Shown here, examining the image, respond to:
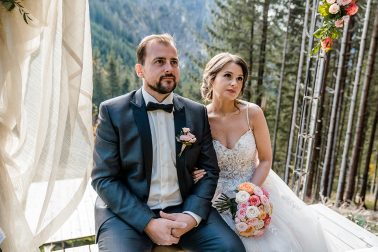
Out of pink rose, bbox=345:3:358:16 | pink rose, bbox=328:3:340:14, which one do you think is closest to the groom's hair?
pink rose, bbox=328:3:340:14

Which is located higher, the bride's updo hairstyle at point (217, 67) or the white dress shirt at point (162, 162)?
the bride's updo hairstyle at point (217, 67)

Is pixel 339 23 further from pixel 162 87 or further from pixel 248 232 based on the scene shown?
pixel 248 232

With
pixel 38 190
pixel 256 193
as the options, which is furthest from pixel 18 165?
pixel 256 193

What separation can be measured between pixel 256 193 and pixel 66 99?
141 cm

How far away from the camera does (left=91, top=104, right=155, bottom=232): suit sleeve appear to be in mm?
2164

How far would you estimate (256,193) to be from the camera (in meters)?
2.45

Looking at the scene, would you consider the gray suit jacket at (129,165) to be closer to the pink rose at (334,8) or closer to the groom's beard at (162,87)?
the groom's beard at (162,87)

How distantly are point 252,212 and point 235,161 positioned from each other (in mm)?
591

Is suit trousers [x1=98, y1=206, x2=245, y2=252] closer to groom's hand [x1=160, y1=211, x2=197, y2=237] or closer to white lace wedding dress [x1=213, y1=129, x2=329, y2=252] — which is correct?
groom's hand [x1=160, y1=211, x2=197, y2=237]

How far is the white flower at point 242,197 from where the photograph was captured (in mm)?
2406

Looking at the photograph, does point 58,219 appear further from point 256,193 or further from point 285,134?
point 285,134

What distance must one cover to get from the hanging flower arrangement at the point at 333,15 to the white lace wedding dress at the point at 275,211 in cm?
130

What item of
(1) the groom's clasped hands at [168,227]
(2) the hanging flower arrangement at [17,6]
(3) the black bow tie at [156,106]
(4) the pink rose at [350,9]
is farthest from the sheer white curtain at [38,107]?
(4) the pink rose at [350,9]

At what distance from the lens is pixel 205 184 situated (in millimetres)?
2434
